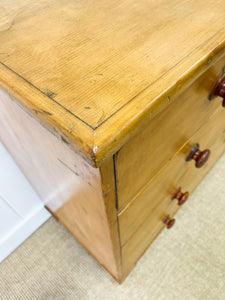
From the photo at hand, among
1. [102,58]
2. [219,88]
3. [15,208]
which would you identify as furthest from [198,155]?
[15,208]

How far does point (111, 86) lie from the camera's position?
294 millimetres

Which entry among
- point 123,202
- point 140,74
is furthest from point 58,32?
point 123,202

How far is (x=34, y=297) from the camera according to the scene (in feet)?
2.75

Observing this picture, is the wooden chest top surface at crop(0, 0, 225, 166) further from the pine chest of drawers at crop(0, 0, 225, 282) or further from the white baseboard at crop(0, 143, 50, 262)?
the white baseboard at crop(0, 143, 50, 262)

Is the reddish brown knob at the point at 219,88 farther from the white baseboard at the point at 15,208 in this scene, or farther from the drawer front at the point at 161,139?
the white baseboard at the point at 15,208

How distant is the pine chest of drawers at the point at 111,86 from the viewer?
273 millimetres

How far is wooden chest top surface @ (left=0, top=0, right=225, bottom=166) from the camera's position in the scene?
266 mm

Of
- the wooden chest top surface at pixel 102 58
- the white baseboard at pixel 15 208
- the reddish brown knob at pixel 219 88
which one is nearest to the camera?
the wooden chest top surface at pixel 102 58

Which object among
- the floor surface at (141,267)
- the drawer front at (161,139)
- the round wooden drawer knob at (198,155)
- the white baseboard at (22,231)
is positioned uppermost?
the drawer front at (161,139)

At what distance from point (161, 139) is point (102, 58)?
159 mm

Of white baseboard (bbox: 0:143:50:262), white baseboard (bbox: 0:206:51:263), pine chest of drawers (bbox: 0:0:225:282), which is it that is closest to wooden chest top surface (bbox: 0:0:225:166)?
pine chest of drawers (bbox: 0:0:225:282)

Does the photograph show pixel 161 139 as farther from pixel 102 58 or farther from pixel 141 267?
pixel 141 267

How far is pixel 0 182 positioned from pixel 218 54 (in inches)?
27.6

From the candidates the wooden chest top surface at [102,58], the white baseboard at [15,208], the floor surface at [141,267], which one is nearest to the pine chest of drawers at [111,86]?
the wooden chest top surface at [102,58]
